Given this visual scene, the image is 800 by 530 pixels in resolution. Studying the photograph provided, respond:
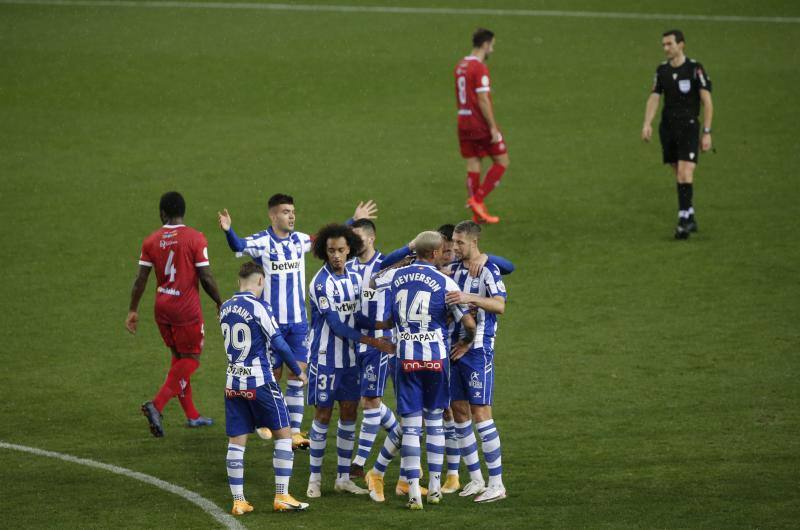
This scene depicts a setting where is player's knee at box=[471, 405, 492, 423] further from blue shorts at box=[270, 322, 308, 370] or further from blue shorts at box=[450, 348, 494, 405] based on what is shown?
blue shorts at box=[270, 322, 308, 370]

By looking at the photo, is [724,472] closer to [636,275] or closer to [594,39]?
[636,275]

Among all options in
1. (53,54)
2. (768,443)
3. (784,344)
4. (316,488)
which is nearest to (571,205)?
(784,344)

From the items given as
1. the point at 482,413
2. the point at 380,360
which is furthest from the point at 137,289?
Answer: the point at 482,413

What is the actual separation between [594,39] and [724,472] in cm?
2072

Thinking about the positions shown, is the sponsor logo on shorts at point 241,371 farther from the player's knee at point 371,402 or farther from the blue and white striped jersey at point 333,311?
the player's knee at point 371,402

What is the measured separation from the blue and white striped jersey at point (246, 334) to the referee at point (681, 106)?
8.56 m

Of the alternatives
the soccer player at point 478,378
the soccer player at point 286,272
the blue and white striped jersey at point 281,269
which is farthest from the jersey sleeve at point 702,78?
the soccer player at point 478,378

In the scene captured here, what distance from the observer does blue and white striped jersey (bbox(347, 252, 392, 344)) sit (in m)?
9.17

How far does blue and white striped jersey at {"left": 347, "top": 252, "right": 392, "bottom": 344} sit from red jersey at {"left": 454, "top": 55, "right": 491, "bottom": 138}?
24.5 feet

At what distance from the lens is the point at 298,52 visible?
28109 millimetres

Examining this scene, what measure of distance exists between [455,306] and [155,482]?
295 centimetres

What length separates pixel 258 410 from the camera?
879 cm

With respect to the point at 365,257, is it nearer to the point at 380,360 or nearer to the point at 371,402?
the point at 380,360

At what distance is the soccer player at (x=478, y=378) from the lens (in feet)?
29.3
